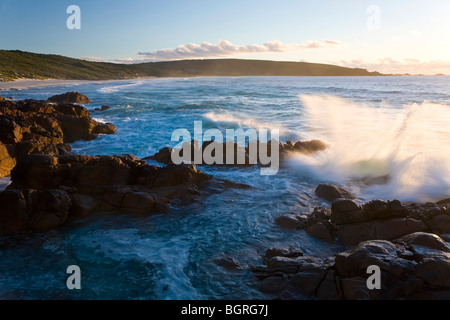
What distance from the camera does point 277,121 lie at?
2658cm

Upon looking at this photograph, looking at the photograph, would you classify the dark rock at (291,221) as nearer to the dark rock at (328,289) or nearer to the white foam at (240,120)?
the dark rock at (328,289)

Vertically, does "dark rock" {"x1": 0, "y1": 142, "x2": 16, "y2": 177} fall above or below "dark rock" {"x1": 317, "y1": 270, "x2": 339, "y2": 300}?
above

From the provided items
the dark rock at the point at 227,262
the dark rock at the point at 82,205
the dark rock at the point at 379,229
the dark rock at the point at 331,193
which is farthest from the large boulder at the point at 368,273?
the dark rock at the point at 82,205

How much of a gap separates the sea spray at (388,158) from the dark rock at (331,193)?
79 cm

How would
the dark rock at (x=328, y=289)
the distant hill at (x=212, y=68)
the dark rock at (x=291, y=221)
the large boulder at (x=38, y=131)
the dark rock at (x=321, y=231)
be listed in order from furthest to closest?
1. the distant hill at (x=212, y=68)
2. the large boulder at (x=38, y=131)
3. the dark rock at (x=291, y=221)
4. the dark rock at (x=321, y=231)
5. the dark rock at (x=328, y=289)

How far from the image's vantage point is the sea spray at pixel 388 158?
10914 millimetres

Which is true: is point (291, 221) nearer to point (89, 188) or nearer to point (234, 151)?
point (89, 188)

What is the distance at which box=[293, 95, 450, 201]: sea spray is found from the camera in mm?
10914

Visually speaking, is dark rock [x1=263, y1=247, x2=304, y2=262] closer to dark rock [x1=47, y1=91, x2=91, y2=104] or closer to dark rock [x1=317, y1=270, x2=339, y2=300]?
dark rock [x1=317, y1=270, x2=339, y2=300]

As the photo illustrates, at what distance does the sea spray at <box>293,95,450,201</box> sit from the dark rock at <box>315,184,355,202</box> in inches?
30.9

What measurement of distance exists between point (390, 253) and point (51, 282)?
649cm

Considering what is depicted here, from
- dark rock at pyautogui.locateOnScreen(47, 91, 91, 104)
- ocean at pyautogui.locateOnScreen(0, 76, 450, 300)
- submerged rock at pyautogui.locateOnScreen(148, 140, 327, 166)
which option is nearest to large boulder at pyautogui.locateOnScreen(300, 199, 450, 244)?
ocean at pyautogui.locateOnScreen(0, 76, 450, 300)

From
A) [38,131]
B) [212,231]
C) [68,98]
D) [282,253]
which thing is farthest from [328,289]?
[68,98]
